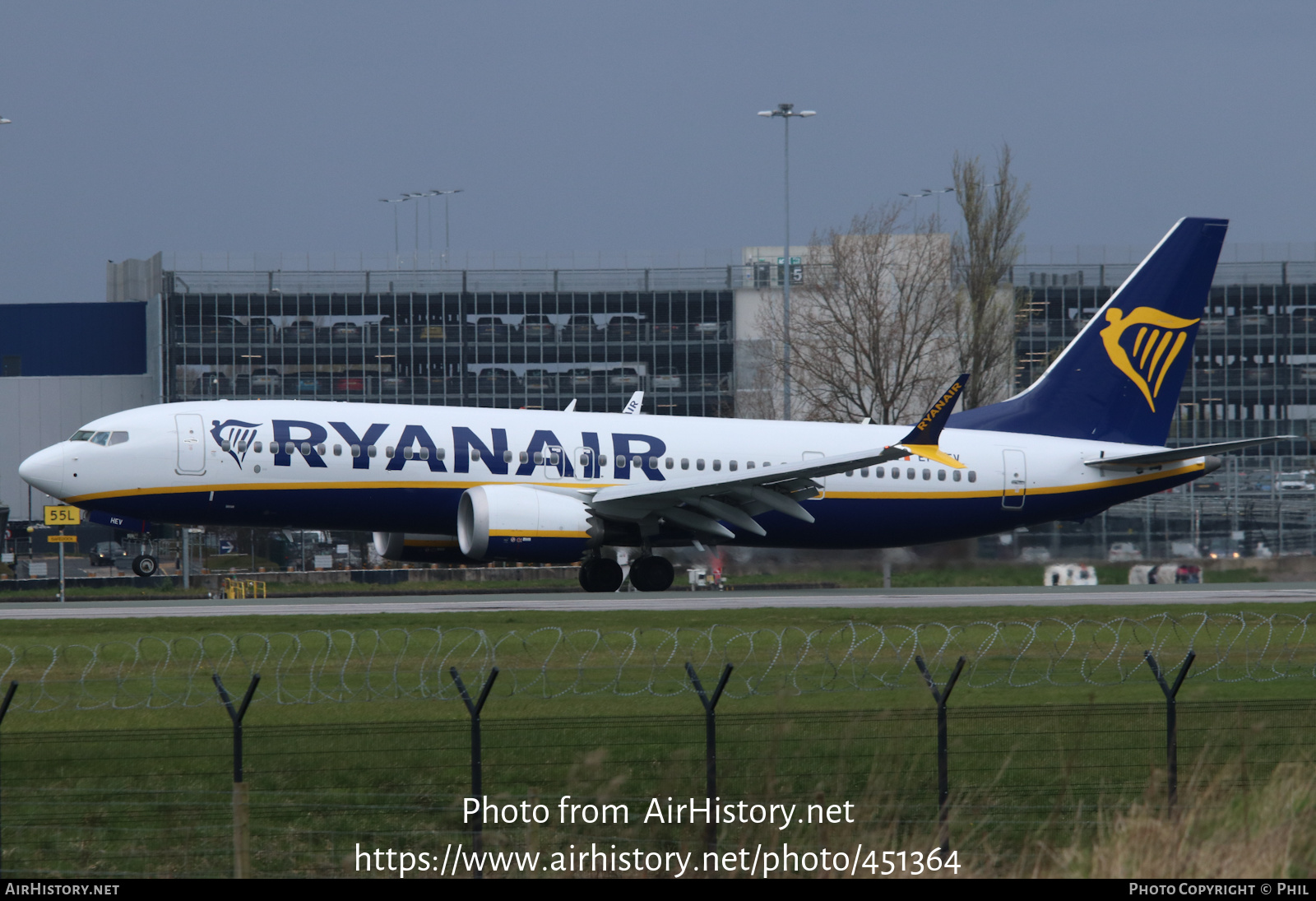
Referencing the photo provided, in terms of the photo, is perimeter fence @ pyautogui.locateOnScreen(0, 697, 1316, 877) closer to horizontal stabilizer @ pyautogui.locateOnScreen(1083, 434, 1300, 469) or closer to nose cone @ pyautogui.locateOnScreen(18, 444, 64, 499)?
nose cone @ pyautogui.locateOnScreen(18, 444, 64, 499)

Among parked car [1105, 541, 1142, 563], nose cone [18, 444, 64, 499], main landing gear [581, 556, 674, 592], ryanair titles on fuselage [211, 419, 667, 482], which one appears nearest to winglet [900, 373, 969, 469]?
ryanair titles on fuselage [211, 419, 667, 482]

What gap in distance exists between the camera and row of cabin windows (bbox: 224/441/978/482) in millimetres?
31969

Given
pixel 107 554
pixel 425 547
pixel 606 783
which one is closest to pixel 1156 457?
pixel 425 547

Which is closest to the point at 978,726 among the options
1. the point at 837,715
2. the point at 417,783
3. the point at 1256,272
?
the point at 837,715

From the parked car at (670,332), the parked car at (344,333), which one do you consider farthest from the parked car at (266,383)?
the parked car at (670,332)

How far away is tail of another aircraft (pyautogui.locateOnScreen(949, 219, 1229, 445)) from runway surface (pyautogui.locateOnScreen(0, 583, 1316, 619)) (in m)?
4.53

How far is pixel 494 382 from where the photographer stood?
4237 inches

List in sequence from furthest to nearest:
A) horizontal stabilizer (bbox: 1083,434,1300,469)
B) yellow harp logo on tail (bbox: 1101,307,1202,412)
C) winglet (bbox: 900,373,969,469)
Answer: yellow harp logo on tail (bbox: 1101,307,1202,412)
horizontal stabilizer (bbox: 1083,434,1300,469)
winglet (bbox: 900,373,969,469)

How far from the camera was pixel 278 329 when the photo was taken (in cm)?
10800

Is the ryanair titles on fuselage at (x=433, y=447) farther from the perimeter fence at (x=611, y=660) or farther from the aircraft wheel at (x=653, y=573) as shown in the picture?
the perimeter fence at (x=611, y=660)

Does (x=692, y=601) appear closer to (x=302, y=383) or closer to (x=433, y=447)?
(x=433, y=447)

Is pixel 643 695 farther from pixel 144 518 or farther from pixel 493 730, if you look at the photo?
pixel 144 518

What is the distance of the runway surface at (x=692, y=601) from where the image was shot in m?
28.8

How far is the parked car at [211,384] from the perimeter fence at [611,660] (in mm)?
83524
